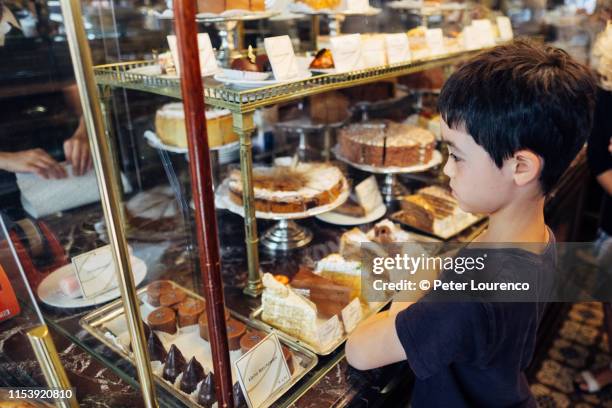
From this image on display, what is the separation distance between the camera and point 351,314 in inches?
50.3

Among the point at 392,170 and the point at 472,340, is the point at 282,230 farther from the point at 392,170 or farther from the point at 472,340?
the point at 472,340

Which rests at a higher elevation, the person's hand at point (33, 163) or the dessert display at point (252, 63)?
the dessert display at point (252, 63)

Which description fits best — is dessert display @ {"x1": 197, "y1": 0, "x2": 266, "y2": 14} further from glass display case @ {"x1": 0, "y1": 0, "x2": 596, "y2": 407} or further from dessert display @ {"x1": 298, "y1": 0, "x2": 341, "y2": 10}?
dessert display @ {"x1": 298, "y1": 0, "x2": 341, "y2": 10}

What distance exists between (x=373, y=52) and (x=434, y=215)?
2.15 feet

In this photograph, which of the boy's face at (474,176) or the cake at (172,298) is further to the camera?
the cake at (172,298)

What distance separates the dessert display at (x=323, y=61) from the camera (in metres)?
1.47

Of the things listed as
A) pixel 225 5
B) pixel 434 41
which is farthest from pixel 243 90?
pixel 434 41

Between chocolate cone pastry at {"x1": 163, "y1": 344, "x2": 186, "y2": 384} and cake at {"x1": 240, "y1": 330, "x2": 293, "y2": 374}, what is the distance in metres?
0.14

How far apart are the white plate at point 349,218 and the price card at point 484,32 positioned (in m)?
1.04

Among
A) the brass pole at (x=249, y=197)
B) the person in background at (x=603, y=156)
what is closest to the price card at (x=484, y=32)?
the person in background at (x=603, y=156)

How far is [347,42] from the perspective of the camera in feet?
4.92

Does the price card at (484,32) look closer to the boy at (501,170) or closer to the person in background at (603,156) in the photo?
the person in background at (603,156)

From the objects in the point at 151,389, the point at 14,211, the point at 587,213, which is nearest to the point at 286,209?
the point at 14,211

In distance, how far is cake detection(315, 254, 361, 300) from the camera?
137cm
